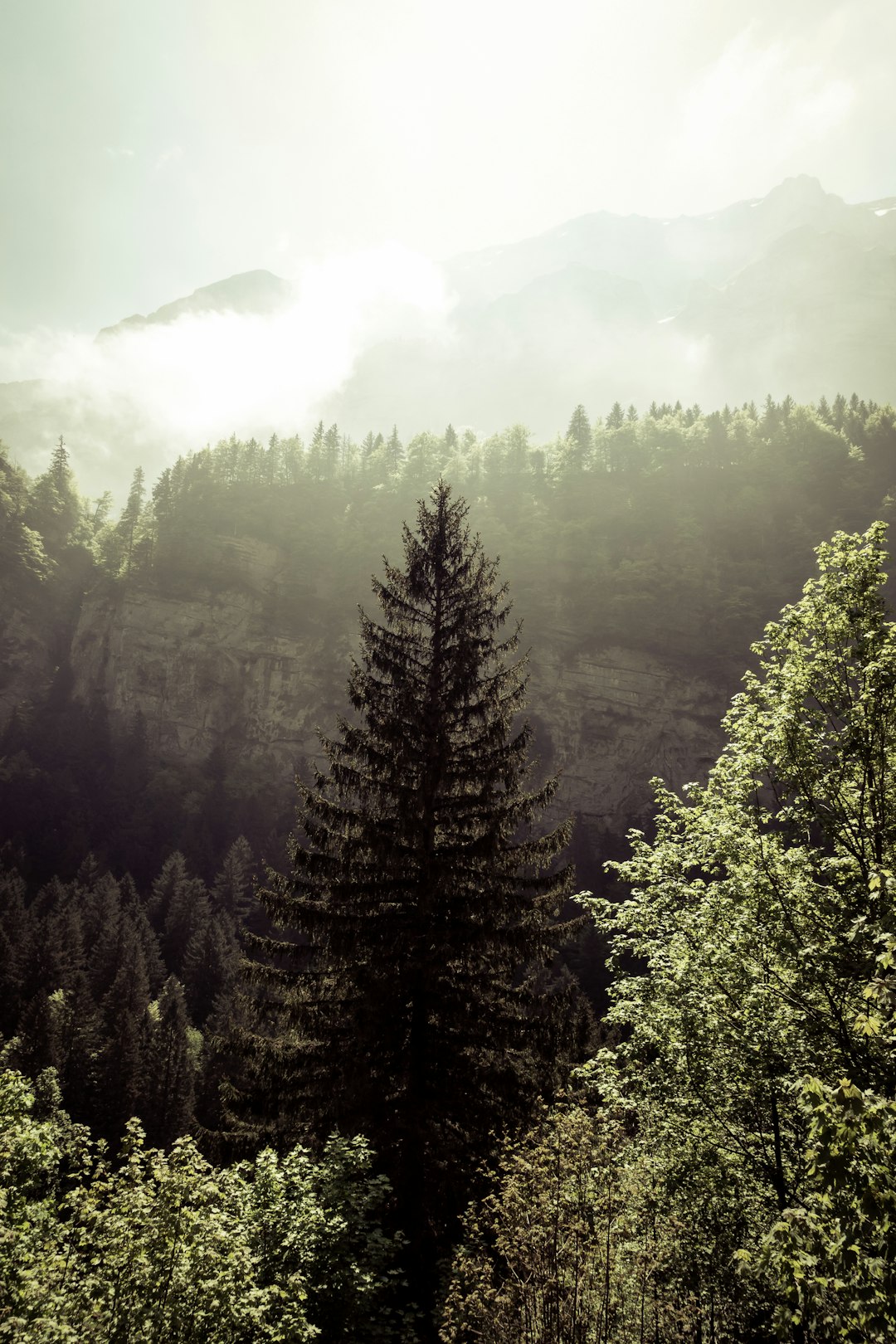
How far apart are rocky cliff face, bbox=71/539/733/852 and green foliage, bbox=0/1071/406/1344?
75.8 metres

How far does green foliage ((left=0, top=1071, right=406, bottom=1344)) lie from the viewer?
554 centimetres

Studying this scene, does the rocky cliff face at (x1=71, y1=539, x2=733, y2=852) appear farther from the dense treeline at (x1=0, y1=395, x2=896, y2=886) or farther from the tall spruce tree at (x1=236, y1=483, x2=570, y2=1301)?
the tall spruce tree at (x1=236, y1=483, x2=570, y2=1301)

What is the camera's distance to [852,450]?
311ft

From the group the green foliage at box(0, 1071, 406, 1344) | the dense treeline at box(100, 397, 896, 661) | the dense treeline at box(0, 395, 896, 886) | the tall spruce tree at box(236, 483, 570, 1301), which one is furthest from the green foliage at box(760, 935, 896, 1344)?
the dense treeline at box(100, 397, 896, 661)

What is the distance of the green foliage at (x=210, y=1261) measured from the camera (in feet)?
18.2

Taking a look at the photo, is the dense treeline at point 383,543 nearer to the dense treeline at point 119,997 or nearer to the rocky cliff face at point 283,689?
the rocky cliff face at point 283,689

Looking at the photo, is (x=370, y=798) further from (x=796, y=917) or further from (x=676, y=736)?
(x=676, y=736)

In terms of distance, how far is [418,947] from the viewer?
1098 centimetres

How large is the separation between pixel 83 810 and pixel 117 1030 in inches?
2118

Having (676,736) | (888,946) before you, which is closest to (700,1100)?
(888,946)

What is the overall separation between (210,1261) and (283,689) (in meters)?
91.6

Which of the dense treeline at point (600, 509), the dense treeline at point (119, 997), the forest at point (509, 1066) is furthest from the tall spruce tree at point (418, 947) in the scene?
the dense treeline at point (600, 509)

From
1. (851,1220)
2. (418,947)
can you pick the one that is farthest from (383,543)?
(851,1220)

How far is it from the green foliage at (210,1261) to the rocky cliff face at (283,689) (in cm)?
7576
